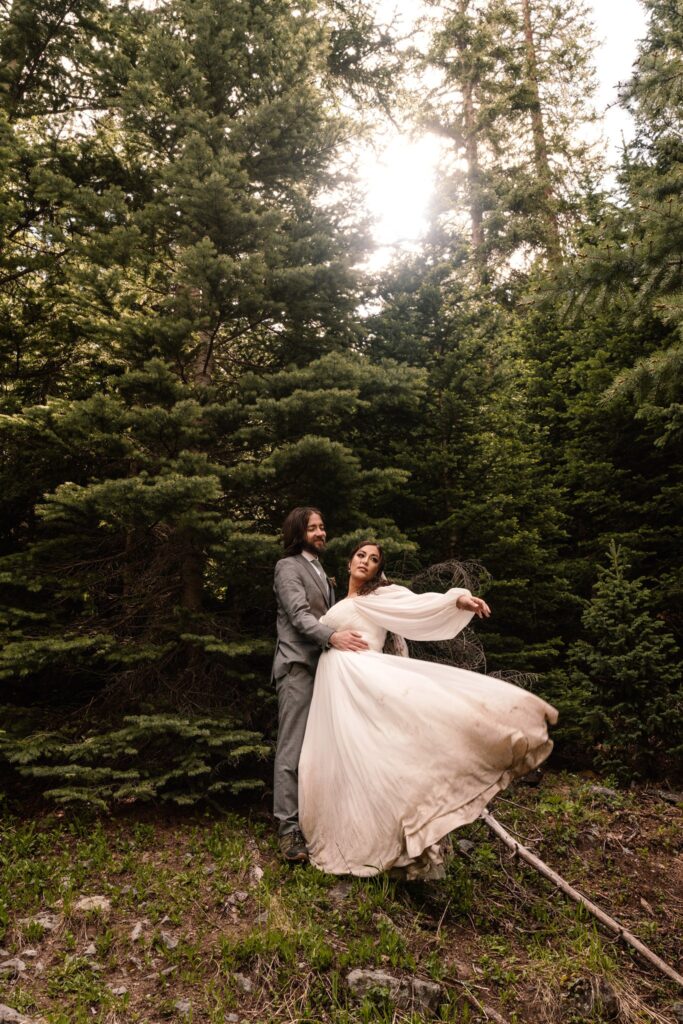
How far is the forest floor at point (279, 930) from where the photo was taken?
3344 millimetres

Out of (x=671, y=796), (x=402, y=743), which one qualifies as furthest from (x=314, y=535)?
(x=671, y=796)

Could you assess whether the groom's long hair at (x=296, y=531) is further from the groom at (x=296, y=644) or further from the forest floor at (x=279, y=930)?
the forest floor at (x=279, y=930)

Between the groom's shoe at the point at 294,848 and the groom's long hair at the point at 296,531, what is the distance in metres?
2.11

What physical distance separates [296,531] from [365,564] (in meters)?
0.67

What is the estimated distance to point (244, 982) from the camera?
3447mm

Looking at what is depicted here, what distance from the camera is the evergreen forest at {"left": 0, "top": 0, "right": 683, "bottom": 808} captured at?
5.57 meters

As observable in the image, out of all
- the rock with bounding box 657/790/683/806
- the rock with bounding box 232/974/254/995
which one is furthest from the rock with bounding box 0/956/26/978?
the rock with bounding box 657/790/683/806

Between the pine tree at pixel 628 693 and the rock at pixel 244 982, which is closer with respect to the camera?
the rock at pixel 244 982

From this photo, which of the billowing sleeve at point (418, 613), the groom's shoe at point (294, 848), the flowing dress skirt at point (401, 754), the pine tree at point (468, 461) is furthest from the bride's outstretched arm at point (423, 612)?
the pine tree at point (468, 461)

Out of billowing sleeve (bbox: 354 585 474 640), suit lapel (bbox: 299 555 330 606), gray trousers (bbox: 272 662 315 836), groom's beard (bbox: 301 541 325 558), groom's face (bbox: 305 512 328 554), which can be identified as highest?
groom's face (bbox: 305 512 328 554)

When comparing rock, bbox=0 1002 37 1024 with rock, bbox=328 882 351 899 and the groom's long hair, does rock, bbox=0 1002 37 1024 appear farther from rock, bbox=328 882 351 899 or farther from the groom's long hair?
the groom's long hair

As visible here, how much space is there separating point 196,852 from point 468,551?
476 cm

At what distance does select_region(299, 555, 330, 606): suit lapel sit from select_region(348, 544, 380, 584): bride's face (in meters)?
0.31

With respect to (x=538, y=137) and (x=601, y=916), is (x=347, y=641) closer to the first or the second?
(x=601, y=916)
